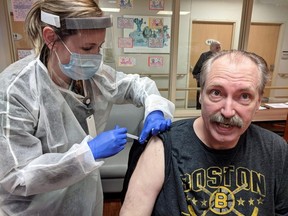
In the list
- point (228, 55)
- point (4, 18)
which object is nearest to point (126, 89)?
point (228, 55)

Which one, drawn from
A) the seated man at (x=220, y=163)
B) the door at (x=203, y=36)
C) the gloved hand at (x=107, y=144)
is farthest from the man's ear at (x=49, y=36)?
the door at (x=203, y=36)

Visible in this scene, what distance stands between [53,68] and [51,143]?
303 mm

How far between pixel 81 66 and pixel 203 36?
8.97ft

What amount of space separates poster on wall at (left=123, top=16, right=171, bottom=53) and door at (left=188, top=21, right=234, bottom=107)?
0.55 meters

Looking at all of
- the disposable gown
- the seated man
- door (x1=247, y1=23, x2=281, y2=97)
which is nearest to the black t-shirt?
the seated man

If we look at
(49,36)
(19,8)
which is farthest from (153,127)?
(19,8)

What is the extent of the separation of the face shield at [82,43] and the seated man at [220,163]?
415 mm

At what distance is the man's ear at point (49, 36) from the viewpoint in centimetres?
87

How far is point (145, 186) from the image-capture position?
876mm

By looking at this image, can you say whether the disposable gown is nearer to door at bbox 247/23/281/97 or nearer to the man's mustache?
the man's mustache

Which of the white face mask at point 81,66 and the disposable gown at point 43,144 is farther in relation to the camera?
the white face mask at point 81,66

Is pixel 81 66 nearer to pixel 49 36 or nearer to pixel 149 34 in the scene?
pixel 49 36

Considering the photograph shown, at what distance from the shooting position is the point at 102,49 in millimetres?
1023

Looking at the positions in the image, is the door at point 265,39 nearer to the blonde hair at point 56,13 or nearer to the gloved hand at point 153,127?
the gloved hand at point 153,127
